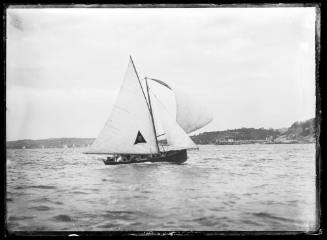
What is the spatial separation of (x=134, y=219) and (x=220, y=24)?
1.41 metres

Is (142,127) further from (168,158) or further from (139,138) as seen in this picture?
(168,158)

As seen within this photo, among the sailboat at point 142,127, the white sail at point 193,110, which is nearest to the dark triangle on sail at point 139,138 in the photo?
the sailboat at point 142,127

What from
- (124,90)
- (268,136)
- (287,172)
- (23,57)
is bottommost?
(287,172)

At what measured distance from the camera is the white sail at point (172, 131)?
2684 millimetres

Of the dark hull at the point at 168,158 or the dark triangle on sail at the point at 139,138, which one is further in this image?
the dark triangle on sail at the point at 139,138

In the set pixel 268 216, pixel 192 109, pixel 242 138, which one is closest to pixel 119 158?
pixel 192 109

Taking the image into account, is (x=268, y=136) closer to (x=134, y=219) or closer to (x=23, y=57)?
(x=134, y=219)

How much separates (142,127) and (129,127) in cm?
10

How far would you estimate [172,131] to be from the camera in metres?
2.83

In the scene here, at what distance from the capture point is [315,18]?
2.54 metres

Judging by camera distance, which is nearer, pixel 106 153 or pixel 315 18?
pixel 315 18

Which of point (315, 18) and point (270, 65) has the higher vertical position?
point (315, 18)

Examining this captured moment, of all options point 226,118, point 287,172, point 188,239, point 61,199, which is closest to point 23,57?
point 61,199

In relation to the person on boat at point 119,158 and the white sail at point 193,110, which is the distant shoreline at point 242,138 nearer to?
the white sail at point 193,110
